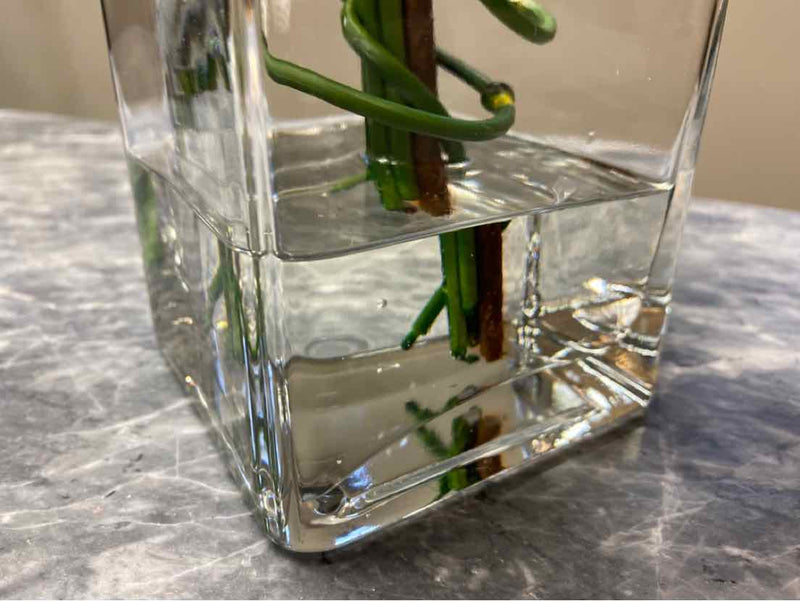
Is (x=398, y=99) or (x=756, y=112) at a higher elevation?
(x=398, y=99)

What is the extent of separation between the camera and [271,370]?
0.84 feet

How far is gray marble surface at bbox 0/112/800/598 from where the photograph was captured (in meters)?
0.27

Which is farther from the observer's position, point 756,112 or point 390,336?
point 756,112

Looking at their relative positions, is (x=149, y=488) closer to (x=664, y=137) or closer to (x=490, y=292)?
(x=490, y=292)

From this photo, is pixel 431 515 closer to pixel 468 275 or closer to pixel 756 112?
pixel 468 275

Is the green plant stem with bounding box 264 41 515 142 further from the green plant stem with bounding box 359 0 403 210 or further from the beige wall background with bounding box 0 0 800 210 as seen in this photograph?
the beige wall background with bounding box 0 0 800 210

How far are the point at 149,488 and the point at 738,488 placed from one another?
25 cm

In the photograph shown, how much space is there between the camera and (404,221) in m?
0.27

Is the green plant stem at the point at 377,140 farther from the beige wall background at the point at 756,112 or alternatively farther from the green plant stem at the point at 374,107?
the beige wall background at the point at 756,112

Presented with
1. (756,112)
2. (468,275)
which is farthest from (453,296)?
(756,112)

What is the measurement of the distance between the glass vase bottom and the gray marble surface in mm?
16

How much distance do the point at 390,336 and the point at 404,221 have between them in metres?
0.06

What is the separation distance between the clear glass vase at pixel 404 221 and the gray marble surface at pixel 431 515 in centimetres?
2

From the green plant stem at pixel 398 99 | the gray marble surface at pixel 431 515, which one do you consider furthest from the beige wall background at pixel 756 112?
the green plant stem at pixel 398 99
